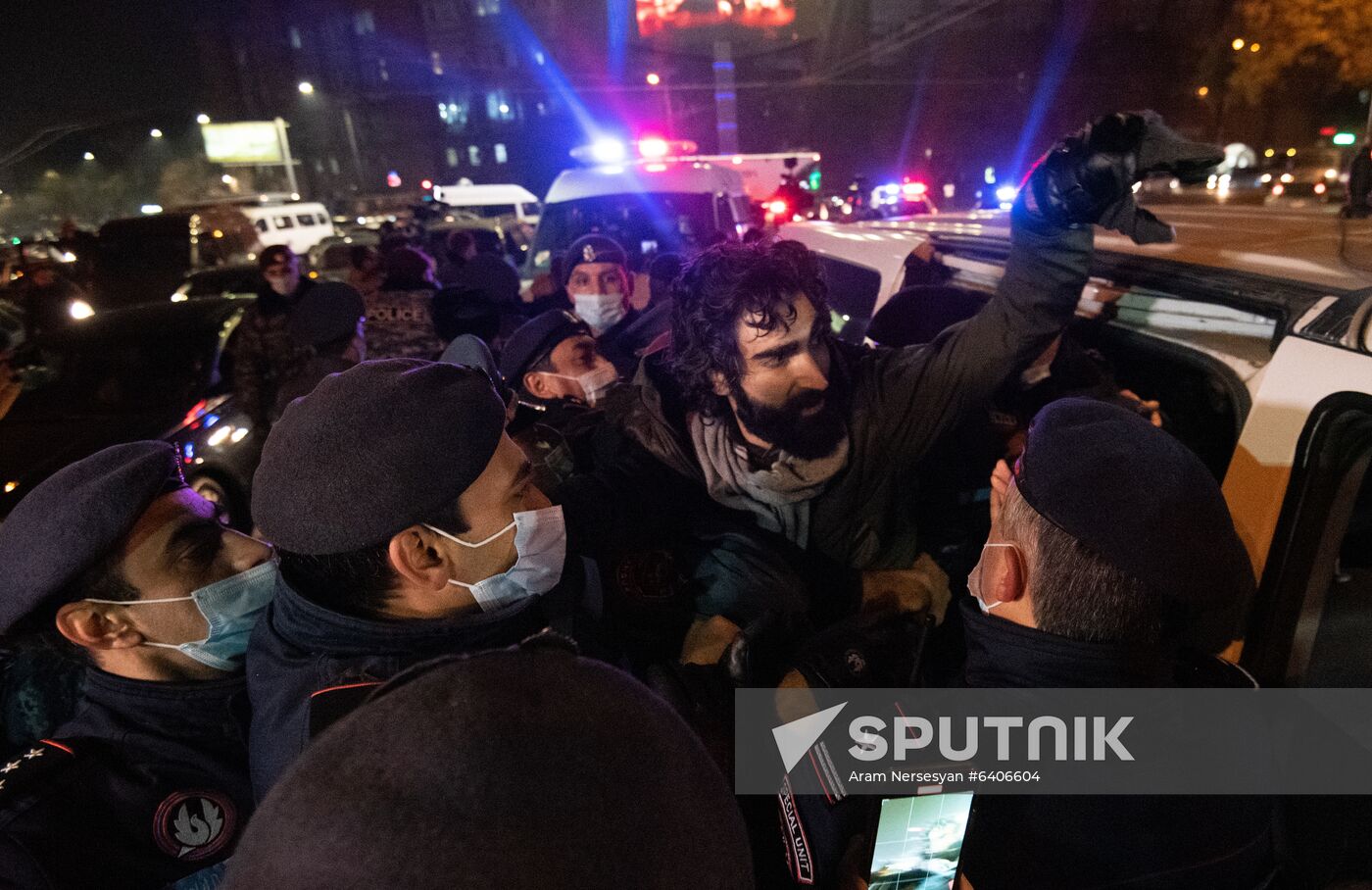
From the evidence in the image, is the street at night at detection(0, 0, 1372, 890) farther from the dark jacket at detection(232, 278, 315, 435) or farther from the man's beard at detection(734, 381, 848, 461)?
the dark jacket at detection(232, 278, 315, 435)

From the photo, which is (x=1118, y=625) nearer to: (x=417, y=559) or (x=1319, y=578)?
(x=1319, y=578)

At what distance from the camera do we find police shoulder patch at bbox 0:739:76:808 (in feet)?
4.51

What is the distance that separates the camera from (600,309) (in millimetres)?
4586

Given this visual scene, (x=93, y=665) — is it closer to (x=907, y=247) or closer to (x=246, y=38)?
(x=907, y=247)

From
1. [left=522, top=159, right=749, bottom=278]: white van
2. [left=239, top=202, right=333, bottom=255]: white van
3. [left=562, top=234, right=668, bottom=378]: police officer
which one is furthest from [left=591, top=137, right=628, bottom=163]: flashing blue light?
[left=239, top=202, right=333, bottom=255]: white van

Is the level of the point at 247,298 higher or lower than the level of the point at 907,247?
lower

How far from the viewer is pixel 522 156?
50.0 meters

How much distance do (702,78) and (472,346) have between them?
4414 cm

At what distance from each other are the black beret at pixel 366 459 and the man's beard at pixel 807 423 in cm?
100

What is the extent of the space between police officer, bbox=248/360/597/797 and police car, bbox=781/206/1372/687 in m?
1.65

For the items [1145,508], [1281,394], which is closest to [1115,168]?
[1281,394]

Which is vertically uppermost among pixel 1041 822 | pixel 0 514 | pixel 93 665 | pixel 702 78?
pixel 702 78

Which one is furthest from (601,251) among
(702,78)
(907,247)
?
(702,78)

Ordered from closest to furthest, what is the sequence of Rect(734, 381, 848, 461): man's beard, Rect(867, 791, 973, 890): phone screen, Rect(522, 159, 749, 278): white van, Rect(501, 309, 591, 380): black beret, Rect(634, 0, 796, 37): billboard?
Rect(867, 791, 973, 890): phone screen → Rect(734, 381, 848, 461): man's beard → Rect(501, 309, 591, 380): black beret → Rect(522, 159, 749, 278): white van → Rect(634, 0, 796, 37): billboard
